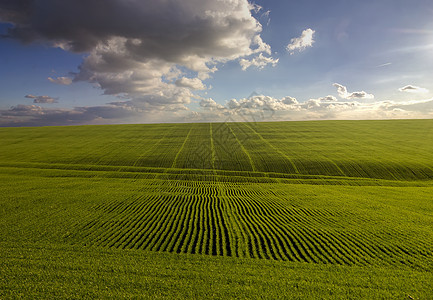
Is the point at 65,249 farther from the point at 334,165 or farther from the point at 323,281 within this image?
the point at 334,165

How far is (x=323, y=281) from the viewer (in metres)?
11.1

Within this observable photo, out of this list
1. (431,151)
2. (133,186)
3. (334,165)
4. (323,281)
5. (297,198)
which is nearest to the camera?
(323,281)

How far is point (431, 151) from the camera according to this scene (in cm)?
4828

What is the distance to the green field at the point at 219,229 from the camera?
421 inches

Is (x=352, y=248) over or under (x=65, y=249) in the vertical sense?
under

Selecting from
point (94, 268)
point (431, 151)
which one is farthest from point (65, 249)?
point (431, 151)

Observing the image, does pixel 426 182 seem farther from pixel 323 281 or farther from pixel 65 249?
pixel 65 249

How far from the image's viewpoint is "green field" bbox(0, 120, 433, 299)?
35.1 feet

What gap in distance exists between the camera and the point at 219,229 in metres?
18.0

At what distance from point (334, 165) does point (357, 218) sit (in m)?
24.6

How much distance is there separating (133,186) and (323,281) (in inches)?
1095

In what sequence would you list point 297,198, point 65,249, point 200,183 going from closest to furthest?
point 65,249 → point 297,198 → point 200,183

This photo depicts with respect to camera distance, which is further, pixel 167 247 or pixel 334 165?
pixel 334 165

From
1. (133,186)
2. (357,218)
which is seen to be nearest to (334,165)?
(357,218)
